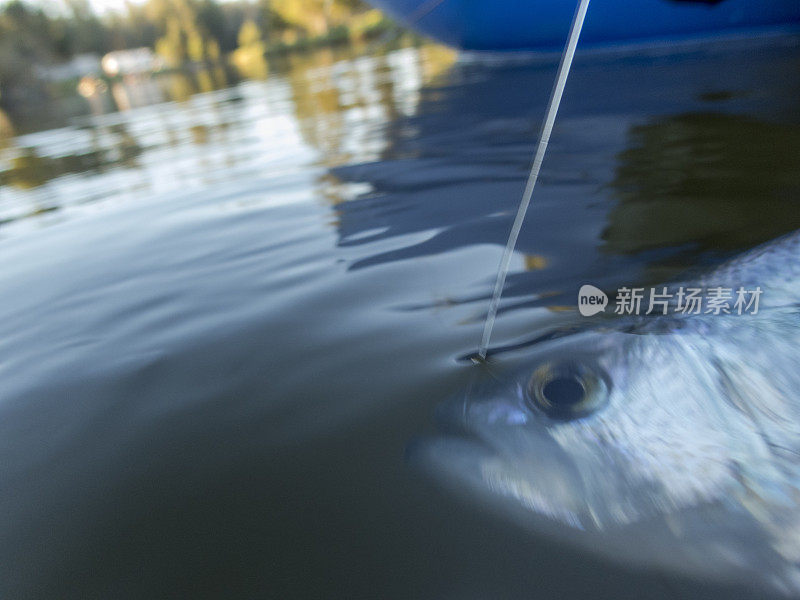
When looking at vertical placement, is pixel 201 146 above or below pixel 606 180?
below

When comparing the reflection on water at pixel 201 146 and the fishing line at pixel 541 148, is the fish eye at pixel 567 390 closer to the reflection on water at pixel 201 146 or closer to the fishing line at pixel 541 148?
the fishing line at pixel 541 148

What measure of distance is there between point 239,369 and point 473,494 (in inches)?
35.0

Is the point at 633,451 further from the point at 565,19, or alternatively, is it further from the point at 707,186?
the point at 565,19

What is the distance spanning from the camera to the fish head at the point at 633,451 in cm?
97

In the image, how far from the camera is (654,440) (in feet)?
3.83

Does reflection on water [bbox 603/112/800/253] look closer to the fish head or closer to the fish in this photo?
the fish

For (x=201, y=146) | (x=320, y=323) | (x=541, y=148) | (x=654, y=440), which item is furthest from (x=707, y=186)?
(x=201, y=146)

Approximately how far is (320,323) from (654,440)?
113cm

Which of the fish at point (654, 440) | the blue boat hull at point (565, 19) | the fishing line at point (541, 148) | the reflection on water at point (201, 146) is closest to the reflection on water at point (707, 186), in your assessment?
the fish at point (654, 440)

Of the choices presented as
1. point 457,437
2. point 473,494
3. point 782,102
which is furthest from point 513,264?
point 782,102

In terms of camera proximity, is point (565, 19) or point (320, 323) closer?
point (320, 323)

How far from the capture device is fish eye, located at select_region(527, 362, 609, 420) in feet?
4.19

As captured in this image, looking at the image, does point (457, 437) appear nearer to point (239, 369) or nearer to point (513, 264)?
point (239, 369)

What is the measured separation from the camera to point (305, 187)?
3576 millimetres
